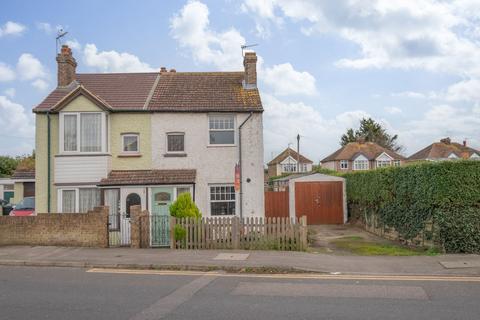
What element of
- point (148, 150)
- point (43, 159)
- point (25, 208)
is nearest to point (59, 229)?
point (43, 159)

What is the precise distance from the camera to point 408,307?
7.78 metres

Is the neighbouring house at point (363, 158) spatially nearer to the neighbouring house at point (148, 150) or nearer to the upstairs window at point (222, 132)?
the neighbouring house at point (148, 150)

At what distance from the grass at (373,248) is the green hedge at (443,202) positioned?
0.62 m

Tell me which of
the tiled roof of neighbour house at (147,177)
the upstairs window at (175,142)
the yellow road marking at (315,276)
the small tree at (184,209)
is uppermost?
the upstairs window at (175,142)

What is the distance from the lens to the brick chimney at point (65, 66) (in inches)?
840

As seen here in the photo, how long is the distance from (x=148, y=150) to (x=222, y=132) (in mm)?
3193

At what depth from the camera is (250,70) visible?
2162 centimetres

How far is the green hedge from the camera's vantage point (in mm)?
13500

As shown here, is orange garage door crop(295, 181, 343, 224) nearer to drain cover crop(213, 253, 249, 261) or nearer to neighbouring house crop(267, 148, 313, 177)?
drain cover crop(213, 253, 249, 261)

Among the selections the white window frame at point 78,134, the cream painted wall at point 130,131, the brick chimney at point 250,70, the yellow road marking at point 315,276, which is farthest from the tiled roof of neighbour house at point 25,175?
the yellow road marking at point 315,276

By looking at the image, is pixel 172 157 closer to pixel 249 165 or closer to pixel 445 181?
pixel 249 165

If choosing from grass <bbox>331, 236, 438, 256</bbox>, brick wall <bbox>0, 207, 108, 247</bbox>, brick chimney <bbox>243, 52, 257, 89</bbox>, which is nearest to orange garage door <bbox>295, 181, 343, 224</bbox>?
brick chimney <bbox>243, 52, 257, 89</bbox>

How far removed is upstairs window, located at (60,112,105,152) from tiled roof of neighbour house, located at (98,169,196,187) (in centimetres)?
133

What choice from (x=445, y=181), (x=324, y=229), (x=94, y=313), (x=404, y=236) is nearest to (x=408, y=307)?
(x=94, y=313)
